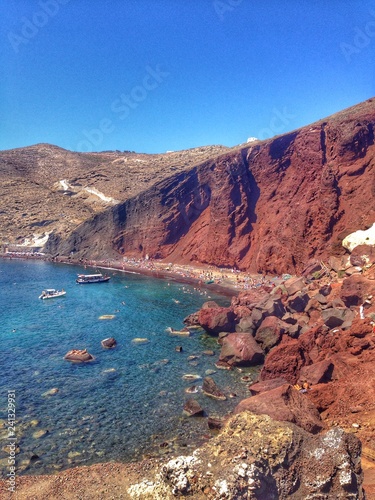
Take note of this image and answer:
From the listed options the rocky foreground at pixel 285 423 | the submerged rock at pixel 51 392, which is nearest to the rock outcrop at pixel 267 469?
the rocky foreground at pixel 285 423

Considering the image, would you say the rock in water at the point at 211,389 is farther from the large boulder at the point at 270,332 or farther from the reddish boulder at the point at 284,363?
the large boulder at the point at 270,332

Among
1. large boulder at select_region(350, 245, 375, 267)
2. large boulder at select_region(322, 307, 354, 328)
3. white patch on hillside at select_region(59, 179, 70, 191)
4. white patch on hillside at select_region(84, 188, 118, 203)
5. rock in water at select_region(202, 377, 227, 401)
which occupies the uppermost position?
white patch on hillside at select_region(59, 179, 70, 191)

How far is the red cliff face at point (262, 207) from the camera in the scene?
58312 millimetres

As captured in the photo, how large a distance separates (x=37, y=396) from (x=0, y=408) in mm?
2328

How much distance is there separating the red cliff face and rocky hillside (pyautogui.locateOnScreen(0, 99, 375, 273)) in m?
0.18

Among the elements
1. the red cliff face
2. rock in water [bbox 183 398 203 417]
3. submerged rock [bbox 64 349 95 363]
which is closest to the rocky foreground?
rock in water [bbox 183 398 203 417]

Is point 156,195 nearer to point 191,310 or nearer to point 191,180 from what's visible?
point 191,180

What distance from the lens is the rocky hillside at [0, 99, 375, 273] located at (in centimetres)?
5856

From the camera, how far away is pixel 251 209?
3068 inches

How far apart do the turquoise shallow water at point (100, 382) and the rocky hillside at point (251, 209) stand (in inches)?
800

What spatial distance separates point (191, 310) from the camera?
4844 cm

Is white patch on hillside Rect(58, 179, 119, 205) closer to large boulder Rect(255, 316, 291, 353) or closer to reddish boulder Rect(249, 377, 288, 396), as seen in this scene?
large boulder Rect(255, 316, 291, 353)

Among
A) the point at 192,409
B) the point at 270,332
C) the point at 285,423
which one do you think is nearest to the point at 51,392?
the point at 192,409

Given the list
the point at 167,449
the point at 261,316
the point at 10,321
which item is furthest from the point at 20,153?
Answer: the point at 167,449
